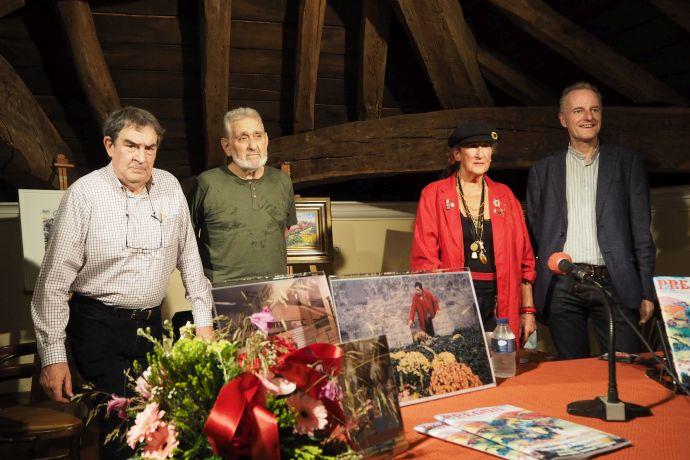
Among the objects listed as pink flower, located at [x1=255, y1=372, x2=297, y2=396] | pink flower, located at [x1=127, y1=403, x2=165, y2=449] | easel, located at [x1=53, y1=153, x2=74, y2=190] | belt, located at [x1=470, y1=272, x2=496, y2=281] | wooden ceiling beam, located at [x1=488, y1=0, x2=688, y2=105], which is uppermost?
wooden ceiling beam, located at [x1=488, y1=0, x2=688, y2=105]

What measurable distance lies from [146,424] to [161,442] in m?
0.03

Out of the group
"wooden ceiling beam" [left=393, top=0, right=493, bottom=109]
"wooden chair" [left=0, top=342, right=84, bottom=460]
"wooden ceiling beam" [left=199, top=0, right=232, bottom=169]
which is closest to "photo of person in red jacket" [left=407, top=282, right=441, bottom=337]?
"wooden chair" [left=0, top=342, right=84, bottom=460]

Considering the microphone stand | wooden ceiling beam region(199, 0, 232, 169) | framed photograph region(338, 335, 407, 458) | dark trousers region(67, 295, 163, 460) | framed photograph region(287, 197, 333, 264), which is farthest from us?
framed photograph region(287, 197, 333, 264)

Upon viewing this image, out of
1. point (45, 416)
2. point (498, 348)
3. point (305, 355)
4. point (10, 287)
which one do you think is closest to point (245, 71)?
point (10, 287)

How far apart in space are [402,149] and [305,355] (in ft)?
10.9

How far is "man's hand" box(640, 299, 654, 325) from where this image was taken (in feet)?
8.82

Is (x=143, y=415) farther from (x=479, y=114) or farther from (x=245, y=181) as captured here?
(x=479, y=114)

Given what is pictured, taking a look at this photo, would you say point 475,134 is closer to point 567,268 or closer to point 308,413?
point 567,268

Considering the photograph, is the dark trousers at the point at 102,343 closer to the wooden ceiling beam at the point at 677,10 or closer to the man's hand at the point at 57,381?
the man's hand at the point at 57,381

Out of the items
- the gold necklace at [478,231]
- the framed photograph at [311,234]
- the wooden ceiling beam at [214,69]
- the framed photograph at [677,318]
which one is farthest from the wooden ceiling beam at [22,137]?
the framed photograph at [677,318]

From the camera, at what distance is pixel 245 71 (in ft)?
14.2

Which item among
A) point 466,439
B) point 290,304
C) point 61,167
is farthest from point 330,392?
point 61,167

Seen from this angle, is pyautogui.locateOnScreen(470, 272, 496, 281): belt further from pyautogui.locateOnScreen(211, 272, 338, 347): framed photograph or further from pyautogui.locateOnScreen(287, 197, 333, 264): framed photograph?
pyautogui.locateOnScreen(287, 197, 333, 264): framed photograph

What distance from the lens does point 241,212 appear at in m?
2.76
